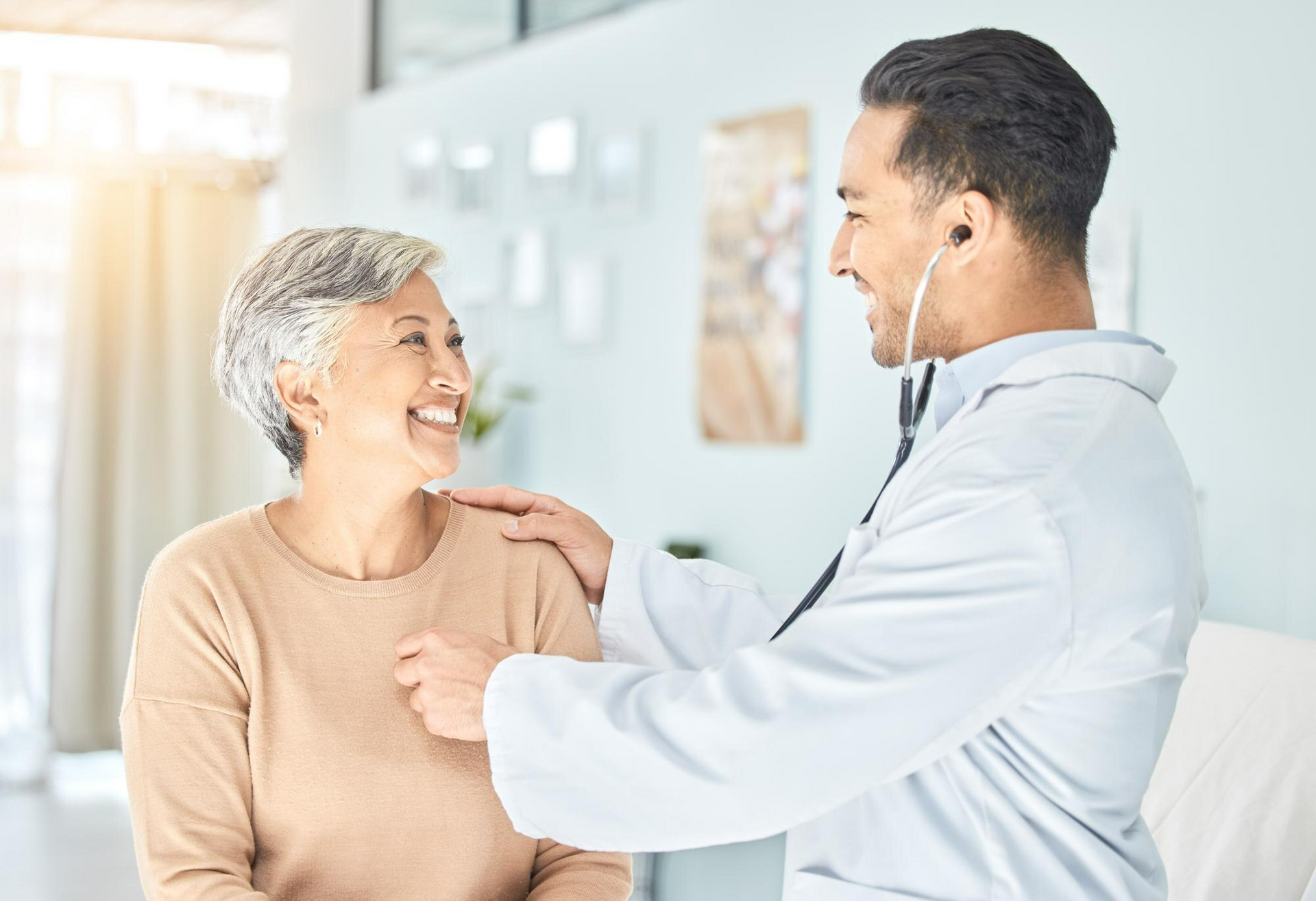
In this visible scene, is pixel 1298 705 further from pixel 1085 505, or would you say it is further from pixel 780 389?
pixel 780 389

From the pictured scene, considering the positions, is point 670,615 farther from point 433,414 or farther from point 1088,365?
point 1088,365

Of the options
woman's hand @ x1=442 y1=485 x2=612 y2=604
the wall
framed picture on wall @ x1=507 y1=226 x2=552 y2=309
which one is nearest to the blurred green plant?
the wall

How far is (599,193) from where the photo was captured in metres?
4.22

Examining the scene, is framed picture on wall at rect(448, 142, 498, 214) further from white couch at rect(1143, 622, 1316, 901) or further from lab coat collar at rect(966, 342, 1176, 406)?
lab coat collar at rect(966, 342, 1176, 406)

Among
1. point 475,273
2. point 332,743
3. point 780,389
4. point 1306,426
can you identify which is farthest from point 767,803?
point 475,273

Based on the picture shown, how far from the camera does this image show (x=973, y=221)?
1.30 m

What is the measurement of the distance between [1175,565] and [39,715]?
4696 millimetres

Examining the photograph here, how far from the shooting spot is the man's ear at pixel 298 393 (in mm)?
1634

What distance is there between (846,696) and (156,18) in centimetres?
559

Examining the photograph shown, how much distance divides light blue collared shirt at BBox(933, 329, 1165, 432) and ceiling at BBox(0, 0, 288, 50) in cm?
498

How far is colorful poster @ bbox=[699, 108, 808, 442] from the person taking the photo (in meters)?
3.49

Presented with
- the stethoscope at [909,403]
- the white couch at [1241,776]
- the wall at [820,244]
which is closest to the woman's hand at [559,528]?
the stethoscope at [909,403]

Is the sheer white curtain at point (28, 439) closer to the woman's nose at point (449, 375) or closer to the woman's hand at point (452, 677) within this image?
the woman's nose at point (449, 375)

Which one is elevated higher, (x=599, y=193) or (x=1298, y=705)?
(x=599, y=193)
